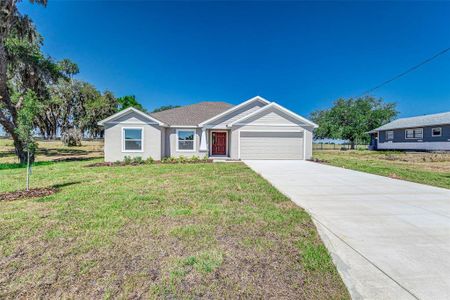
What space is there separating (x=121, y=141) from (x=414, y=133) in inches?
1303

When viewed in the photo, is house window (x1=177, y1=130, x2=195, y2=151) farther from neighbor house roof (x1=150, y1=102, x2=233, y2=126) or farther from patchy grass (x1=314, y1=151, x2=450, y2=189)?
patchy grass (x1=314, y1=151, x2=450, y2=189)

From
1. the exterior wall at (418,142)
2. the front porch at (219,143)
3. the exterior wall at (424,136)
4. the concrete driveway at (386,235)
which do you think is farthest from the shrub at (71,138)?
the exterior wall at (424,136)

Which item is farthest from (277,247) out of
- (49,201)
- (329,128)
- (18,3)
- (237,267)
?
(329,128)

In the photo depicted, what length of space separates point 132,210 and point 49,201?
2374mm

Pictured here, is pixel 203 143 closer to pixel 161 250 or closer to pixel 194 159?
pixel 194 159

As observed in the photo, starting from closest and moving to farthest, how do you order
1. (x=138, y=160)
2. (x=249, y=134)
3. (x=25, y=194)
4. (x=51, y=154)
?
(x=25, y=194) < (x=138, y=160) < (x=249, y=134) < (x=51, y=154)

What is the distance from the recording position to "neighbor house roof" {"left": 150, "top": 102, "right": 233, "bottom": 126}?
15.9 metres

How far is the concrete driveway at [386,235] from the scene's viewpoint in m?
2.32

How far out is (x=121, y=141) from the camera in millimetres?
14109

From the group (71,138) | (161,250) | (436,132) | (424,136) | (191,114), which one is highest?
(191,114)

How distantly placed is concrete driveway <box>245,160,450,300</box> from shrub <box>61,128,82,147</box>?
35.3 meters

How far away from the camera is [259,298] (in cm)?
215

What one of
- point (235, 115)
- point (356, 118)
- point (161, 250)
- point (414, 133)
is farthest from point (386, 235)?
point (356, 118)

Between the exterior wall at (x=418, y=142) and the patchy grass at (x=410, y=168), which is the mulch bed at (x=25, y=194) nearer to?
the patchy grass at (x=410, y=168)
